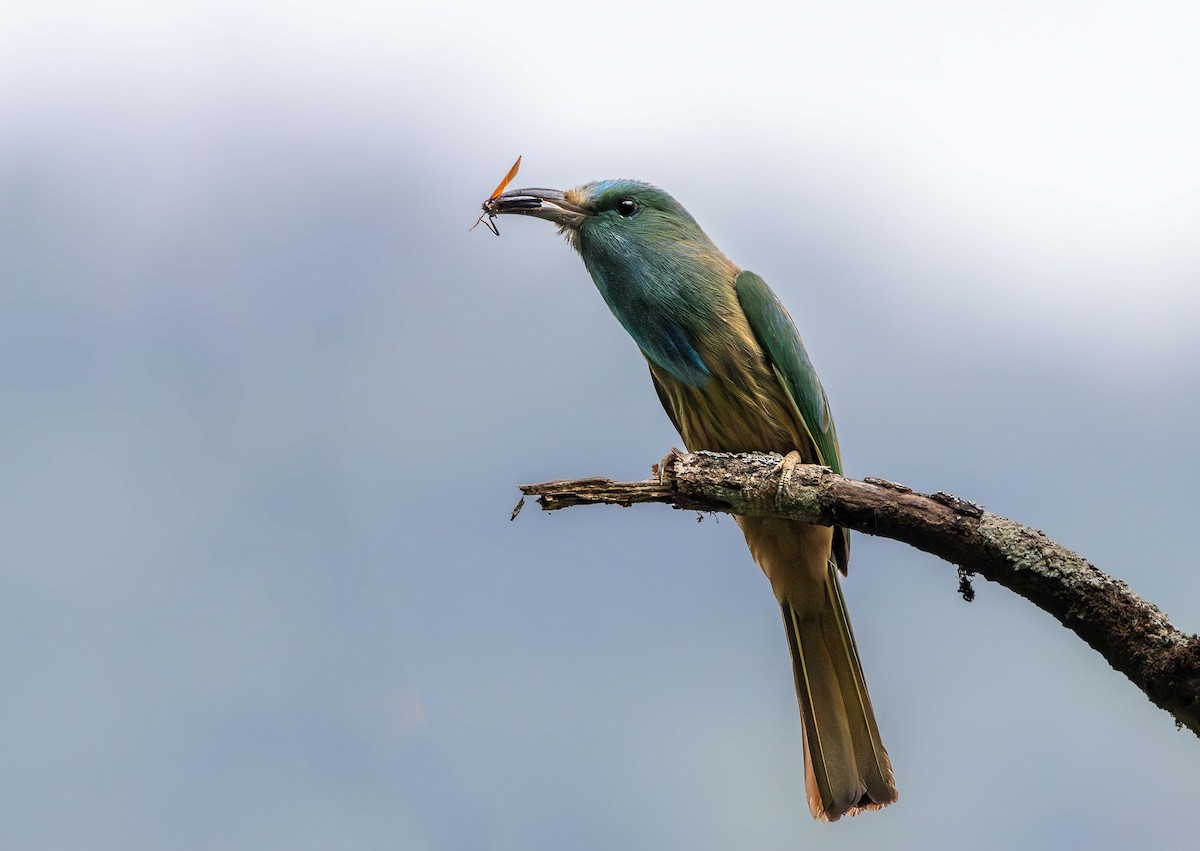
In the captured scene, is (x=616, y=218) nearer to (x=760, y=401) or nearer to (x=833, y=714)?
(x=760, y=401)

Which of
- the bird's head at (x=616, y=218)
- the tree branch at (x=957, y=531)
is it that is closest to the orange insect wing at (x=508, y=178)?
the bird's head at (x=616, y=218)

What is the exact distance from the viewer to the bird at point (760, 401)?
3975mm

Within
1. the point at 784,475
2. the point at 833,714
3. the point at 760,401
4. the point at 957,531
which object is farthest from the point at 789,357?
the point at 833,714

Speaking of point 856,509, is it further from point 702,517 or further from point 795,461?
point 702,517

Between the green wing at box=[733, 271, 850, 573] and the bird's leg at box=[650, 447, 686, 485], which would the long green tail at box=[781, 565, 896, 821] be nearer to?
the green wing at box=[733, 271, 850, 573]

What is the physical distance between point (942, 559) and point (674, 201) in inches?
82.4

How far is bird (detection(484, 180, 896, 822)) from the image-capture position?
13.0 feet

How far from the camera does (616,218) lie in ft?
14.2

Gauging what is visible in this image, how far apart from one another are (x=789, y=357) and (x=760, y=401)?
0.74 feet

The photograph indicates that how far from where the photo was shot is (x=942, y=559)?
9.89ft

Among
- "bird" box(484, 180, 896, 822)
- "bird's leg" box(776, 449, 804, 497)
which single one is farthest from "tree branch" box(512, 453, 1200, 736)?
"bird" box(484, 180, 896, 822)

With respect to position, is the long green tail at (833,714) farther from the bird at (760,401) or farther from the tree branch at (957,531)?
the tree branch at (957,531)

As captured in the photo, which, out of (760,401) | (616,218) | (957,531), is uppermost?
(616,218)

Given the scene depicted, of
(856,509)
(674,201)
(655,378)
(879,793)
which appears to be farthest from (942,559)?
(674,201)
